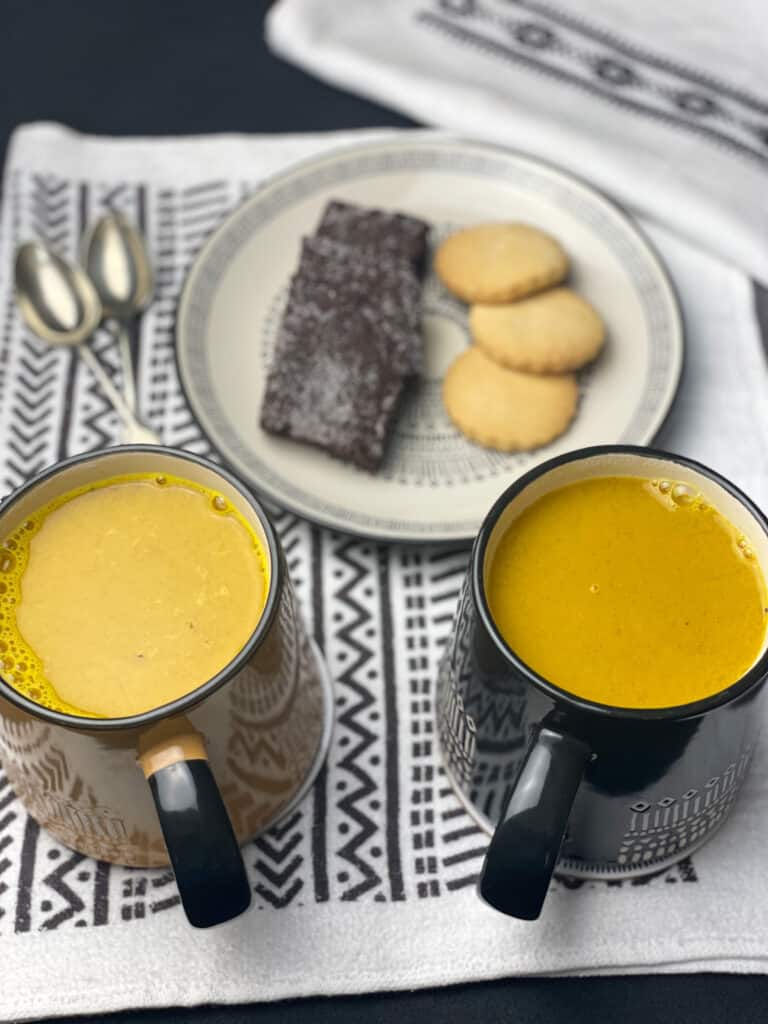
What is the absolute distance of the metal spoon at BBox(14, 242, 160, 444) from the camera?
1228 mm

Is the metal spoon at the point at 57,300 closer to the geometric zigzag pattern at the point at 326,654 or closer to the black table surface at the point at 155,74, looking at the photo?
the geometric zigzag pattern at the point at 326,654

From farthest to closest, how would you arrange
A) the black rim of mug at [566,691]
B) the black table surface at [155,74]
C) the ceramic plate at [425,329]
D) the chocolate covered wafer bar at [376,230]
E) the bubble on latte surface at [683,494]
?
the black table surface at [155,74] < the chocolate covered wafer bar at [376,230] < the ceramic plate at [425,329] < the bubble on latte surface at [683,494] < the black rim of mug at [566,691]

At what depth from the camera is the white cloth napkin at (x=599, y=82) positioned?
132cm

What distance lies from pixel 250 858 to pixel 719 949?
0.37 metres

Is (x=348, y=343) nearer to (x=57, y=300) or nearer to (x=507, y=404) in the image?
(x=507, y=404)

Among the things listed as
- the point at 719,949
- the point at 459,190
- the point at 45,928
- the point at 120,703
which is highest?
the point at 459,190

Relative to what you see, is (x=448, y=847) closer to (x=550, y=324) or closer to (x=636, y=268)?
(x=550, y=324)

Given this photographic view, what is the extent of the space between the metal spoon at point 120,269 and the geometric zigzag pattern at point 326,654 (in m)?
0.02

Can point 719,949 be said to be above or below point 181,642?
below

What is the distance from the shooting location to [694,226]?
1.30 m

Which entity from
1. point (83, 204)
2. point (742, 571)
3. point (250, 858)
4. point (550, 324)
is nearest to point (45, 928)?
point (250, 858)

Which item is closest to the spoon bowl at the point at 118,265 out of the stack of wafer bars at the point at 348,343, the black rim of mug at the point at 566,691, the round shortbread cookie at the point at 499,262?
the stack of wafer bars at the point at 348,343

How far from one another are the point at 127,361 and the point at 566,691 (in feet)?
2.24

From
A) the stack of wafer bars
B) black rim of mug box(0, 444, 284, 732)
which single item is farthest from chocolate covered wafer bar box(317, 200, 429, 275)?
black rim of mug box(0, 444, 284, 732)
